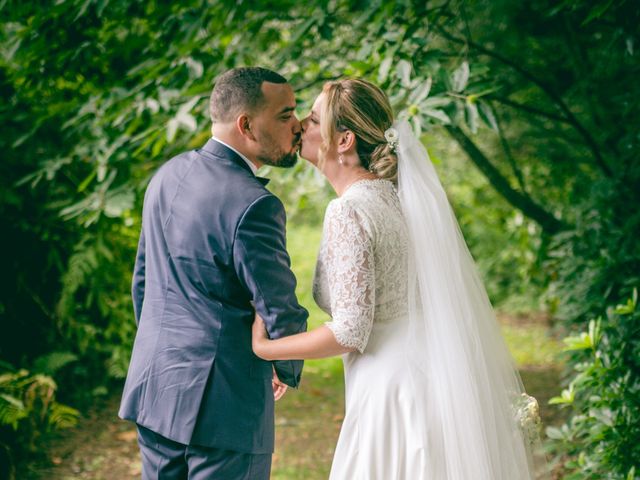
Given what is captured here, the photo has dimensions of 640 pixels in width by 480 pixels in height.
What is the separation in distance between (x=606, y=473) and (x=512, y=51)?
111 inches

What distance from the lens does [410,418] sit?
240 centimetres

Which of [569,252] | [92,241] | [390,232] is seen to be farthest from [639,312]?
[92,241]

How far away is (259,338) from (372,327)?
45 cm

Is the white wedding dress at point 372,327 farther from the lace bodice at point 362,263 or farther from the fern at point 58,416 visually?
the fern at point 58,416

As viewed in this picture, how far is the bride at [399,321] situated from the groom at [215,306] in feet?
0.40

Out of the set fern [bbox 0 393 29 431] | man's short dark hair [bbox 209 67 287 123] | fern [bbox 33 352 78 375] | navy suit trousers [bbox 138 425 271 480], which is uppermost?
man's short dark hair [bbox 209 67 287 123]

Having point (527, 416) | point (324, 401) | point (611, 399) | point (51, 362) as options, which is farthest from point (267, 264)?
point (324, 401)

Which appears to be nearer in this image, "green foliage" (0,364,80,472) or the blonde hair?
the blonde hair

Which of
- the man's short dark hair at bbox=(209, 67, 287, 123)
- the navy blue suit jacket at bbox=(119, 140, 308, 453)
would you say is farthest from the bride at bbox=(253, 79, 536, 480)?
the man's short dark hair at bbox=(209, 67, 287, 123)

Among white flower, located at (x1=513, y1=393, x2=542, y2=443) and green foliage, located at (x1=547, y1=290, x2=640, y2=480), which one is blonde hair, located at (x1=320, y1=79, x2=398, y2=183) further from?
green foliage, located at (x1=547, y1=290, x2=640, y2=480)

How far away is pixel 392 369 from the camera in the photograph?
243 centimetres

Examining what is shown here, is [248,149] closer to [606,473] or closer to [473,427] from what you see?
[473,427]

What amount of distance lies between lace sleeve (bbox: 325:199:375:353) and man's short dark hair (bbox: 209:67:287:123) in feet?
1.66

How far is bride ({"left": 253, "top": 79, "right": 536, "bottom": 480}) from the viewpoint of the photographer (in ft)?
7.55
